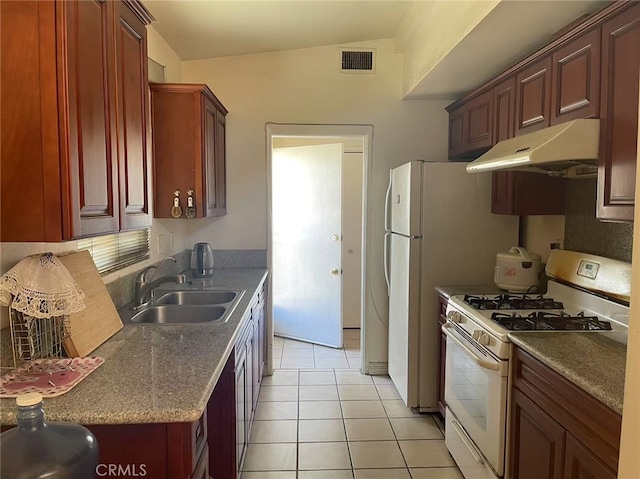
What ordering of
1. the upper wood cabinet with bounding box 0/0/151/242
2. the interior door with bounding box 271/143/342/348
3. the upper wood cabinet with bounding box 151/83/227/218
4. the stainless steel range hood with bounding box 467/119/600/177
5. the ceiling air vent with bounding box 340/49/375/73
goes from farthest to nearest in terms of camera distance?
the interior door with bounding box 271/143/342/348, the ceiling air vent with bounding box 340/49/375/73, the upper wood cabinet with bounding box 151/83/227/218, the stainless steel range hood with bounding box 467/119/600/177, the upper wood cabinet with bounding box 0/0/151/242

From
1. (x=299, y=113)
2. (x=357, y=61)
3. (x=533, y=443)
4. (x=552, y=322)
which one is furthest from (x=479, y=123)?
(x=533, y=443)

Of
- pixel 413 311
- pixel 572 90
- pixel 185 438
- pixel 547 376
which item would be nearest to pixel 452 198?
pixel 413 311

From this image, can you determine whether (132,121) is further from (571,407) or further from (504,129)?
(504,129)

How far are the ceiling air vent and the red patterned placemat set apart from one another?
2.86 meters

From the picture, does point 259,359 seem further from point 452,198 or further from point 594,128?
point 594,128

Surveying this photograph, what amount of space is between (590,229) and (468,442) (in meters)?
1.25

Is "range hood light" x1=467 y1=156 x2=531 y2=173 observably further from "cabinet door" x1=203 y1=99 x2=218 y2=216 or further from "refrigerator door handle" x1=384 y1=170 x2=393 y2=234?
"cabinet door" x1=203 y1=99 x2=218 y2=216

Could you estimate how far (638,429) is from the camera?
0.76 meters

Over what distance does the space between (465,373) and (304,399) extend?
1.38 m

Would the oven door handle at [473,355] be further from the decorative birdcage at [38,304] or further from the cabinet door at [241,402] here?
the decorative birdcage at [38,304]

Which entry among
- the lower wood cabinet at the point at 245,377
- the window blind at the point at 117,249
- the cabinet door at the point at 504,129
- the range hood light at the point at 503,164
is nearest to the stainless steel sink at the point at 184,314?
the lower wood cabinet at the point at 245,377

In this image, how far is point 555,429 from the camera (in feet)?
5.23

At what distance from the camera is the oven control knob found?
2.04 m

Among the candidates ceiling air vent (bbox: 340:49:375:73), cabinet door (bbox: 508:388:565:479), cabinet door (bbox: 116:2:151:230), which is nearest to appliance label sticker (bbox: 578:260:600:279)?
cabinet door (bbox: 508:388:565:479)
